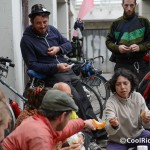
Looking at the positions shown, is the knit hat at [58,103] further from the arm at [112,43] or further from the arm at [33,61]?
the arm at [112,43]

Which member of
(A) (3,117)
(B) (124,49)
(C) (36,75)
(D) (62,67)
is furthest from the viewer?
(B) (124,49)

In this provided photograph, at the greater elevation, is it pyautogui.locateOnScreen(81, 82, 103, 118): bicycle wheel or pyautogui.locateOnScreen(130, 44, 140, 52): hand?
pyautogui.locateOnScreen(130, 44, 140, 52): hand

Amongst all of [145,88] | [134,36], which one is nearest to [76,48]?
[134,36]

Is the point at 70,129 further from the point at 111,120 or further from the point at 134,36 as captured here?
the point at 134,36

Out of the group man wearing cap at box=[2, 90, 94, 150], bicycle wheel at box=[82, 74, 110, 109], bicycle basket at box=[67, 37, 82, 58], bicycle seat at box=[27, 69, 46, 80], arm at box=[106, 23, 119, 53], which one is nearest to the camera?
man wearing cap at box=[2, 90, 94, 150]

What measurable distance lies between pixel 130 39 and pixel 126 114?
5.52ft

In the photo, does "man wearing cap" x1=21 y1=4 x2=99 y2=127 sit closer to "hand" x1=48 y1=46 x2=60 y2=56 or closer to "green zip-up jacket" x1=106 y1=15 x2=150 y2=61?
"hand" x1=48 y1=46 x2=60 y2=56

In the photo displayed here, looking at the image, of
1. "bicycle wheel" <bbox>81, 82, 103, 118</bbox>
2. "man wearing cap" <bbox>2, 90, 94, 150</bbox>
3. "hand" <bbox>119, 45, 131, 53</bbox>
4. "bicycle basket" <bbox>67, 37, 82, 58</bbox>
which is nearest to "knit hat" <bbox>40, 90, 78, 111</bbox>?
"man wearing cap" <bbox>2, 90, 94, 150</bbox>

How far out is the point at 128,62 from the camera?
602 centimetres

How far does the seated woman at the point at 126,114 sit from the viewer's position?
4492mm

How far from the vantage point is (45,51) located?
511 cm

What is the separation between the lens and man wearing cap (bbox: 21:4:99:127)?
16.5 ft

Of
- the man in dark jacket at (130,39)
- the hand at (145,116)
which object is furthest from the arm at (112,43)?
the hand at (145,116)

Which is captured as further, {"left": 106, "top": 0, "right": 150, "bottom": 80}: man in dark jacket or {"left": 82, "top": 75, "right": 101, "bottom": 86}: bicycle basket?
{"left": 82, "top": 75, "right": 101, "bottom": 86}: bicycle basket
